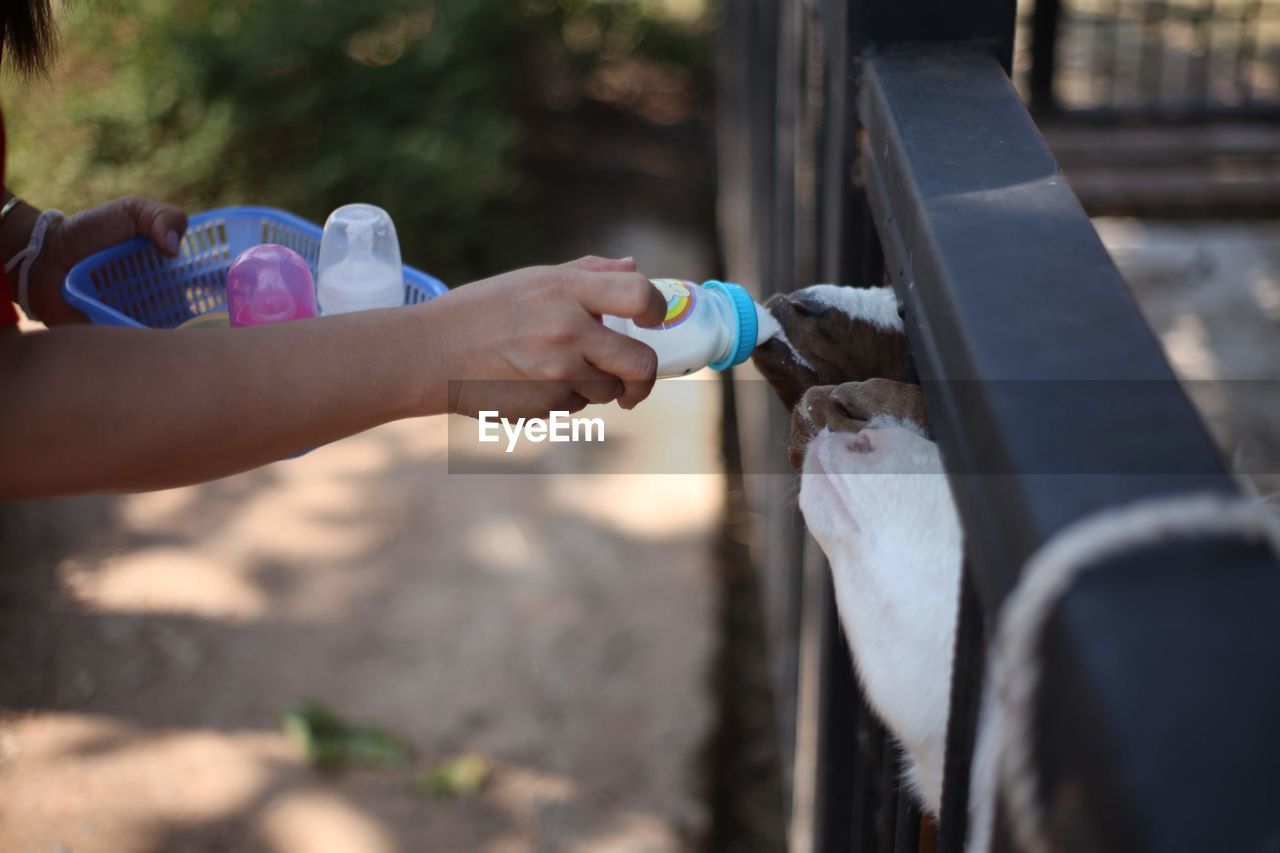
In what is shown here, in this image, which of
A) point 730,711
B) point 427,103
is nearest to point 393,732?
point 730,711

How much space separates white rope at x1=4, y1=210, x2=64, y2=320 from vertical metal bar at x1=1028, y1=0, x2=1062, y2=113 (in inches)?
128

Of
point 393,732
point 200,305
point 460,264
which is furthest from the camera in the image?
point 460,264

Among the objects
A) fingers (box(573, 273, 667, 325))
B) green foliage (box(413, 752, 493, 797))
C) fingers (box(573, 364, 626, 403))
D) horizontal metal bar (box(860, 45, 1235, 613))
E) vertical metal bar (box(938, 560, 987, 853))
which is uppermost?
horizontal metal bar (box(860, 45, 1235, 613))

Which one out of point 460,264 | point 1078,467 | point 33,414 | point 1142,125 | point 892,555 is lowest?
point 460,264

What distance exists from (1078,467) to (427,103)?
415 cm

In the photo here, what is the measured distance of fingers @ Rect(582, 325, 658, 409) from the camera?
1.14 metres

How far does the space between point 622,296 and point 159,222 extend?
0.65 metres

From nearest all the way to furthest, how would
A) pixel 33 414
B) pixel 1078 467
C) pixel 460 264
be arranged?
pixel 1078 467 → pixel 33 414 → pixel 460 264

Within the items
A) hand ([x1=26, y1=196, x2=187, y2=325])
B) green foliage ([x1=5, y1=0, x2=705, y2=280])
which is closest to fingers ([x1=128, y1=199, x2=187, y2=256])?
hand ([x1=26, y1=196, x2=187, y2=325])

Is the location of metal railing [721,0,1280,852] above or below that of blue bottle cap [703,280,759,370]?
above

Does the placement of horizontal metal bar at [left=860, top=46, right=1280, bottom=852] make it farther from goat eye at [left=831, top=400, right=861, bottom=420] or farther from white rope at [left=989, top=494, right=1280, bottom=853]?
goat eye at [left=831, top=400, right=861, bottom=420]

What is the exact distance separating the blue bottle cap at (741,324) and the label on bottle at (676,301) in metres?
0.03

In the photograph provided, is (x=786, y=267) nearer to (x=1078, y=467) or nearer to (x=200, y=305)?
(x=200, y=305)

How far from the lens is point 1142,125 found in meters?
4.08
